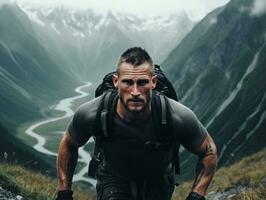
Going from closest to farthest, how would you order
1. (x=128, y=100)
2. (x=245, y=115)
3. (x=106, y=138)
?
(x=128, y=100)
(x=106, y=138)
(x=245, y=115)

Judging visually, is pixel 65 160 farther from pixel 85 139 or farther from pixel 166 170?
pixel 166 170

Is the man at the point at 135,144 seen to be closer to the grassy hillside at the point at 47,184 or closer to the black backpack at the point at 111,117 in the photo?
the black backpack at the point at 111,117

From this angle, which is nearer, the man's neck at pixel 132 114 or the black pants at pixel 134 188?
the man's neck at pixel 132 114

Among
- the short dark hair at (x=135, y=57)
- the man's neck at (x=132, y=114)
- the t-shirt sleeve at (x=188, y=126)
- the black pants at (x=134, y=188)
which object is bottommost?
the black pants at (x=134, y=188)

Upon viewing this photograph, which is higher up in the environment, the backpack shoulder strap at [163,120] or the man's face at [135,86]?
the man's face at [135,86]

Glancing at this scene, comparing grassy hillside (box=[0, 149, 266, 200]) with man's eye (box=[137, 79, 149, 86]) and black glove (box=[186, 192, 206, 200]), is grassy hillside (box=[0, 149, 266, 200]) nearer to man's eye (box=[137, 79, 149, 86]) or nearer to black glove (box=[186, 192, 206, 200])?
black glove (box=[186, 192, 206, 200])

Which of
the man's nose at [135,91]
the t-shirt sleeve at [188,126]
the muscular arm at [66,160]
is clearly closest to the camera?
the man's nose at [135,91]

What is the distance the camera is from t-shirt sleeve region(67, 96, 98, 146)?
8.34 meters

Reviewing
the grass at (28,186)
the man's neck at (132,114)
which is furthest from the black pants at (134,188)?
the grass at (28,186)

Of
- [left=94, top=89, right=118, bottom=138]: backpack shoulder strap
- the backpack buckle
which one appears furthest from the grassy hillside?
the backpack buckle

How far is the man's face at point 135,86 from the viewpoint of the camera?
7.86m

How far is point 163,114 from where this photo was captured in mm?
8102

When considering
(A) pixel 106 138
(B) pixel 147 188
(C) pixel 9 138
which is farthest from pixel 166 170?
(C) pixel 9 138

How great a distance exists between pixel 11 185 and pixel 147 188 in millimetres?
4321
